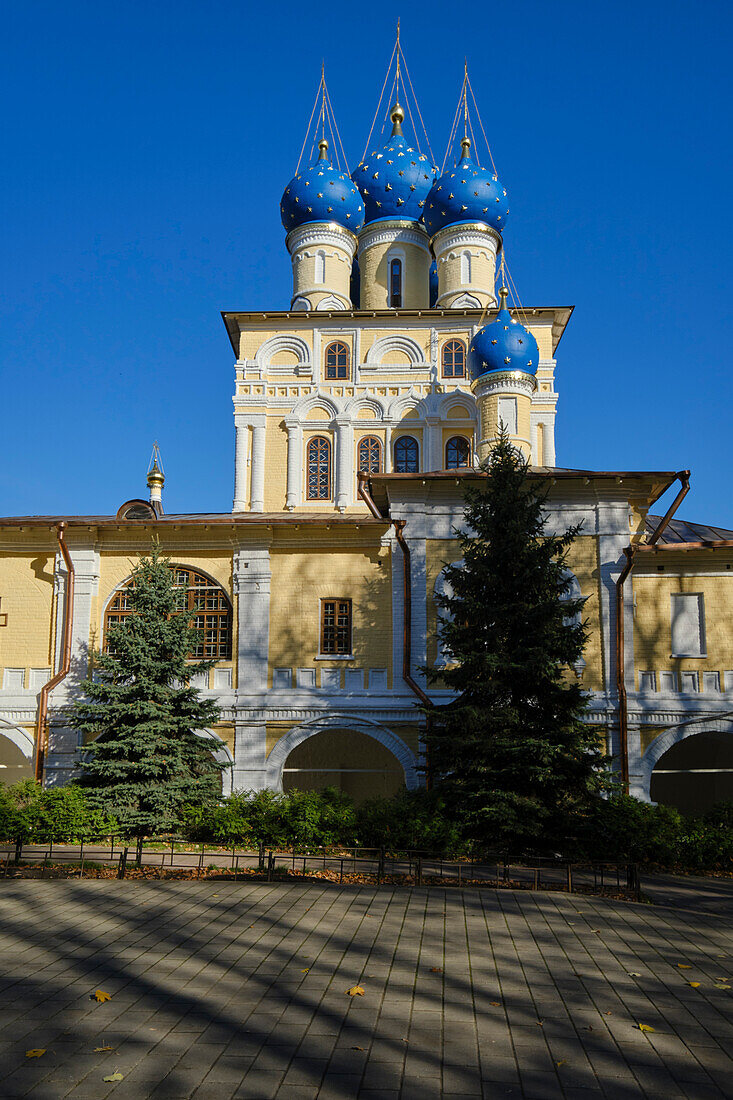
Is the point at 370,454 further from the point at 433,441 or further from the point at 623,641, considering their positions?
the point at 623,641

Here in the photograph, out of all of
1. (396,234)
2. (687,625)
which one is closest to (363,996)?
(687,625)

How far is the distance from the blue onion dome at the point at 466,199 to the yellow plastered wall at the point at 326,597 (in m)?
13.7

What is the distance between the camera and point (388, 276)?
2658 cm

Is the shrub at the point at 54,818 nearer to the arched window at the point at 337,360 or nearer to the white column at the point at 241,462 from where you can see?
the white column at the point at 241,462

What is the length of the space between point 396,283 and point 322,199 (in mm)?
3241

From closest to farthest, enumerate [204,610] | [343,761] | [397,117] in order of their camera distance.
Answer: [204,610] → [343,761] → [397,117]

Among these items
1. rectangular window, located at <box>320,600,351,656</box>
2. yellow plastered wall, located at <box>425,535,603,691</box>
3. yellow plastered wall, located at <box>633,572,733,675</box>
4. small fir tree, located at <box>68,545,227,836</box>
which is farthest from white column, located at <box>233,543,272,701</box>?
yellow plastered wall, located at <box>633,572,733,675</box>

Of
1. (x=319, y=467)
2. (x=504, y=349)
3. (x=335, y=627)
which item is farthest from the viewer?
(x=319, y=467)

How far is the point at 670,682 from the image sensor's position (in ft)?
52.4

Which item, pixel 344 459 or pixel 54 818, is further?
pixel 344 459

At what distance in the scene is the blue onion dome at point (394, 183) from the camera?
27000mm

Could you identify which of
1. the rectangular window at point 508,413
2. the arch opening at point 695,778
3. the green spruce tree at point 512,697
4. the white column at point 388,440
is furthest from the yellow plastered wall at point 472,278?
the arch opening at point 695,778

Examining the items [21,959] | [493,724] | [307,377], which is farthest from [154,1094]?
[307,377]

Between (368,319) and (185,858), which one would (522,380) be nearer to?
(368,319)
